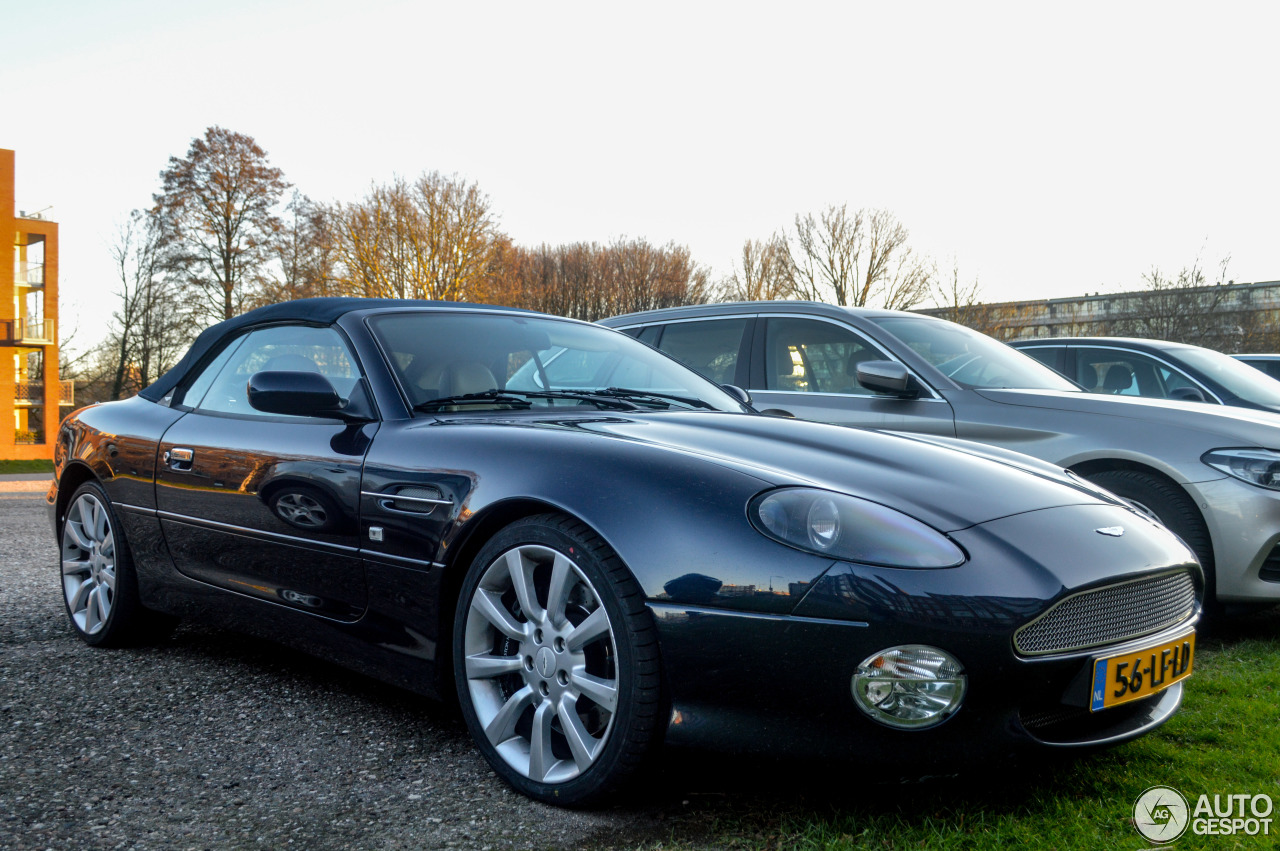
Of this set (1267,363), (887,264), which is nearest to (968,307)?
(887,264)

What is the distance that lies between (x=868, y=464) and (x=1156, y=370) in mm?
5664

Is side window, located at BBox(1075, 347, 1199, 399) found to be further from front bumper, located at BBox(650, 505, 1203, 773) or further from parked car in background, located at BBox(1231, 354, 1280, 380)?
front bumper, located at BBox(650, 505, 1203, 773)

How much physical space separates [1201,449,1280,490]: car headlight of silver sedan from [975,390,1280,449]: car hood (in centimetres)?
3

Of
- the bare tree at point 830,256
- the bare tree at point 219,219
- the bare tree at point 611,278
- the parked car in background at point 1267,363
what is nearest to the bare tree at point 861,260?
the bare tree at point 830,256

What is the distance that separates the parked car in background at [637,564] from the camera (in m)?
2.05

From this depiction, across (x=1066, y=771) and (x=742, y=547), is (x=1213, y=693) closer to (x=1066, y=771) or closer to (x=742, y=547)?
(x=1066, y=771)

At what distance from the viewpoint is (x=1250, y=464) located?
4.07 meters

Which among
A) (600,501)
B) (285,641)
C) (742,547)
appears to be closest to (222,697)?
(285,641)

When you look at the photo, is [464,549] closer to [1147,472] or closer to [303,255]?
[1147,472]

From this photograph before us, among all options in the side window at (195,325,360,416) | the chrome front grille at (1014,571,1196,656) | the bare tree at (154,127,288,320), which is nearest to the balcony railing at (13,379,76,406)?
the bare tree at (154,127,288,320)

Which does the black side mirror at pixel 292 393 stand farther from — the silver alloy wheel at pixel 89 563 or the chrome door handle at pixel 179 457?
the silver alloy wheel at pixel 89 563

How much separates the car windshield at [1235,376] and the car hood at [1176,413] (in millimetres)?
2608

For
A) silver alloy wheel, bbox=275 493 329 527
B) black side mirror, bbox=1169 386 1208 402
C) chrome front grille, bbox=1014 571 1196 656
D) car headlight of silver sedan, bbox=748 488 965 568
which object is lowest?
chrome front grille, bbox=1014 571 1196 656

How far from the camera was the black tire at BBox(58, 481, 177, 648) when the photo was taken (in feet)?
12.5
